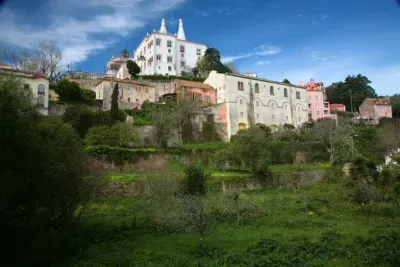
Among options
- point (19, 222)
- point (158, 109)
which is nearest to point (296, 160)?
point (158, 109)

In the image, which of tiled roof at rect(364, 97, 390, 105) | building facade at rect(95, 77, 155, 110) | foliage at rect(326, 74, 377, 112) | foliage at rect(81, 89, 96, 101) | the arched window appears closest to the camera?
the arched window

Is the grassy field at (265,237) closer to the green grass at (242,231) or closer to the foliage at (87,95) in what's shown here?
the green grass at (242,231)

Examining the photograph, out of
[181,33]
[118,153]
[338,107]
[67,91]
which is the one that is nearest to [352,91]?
[338,107]

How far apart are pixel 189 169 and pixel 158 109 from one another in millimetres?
24940

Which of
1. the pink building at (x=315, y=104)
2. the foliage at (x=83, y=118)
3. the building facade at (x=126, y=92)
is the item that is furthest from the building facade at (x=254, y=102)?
the foliage at (x=83, y=118)

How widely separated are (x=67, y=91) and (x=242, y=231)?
119 ft

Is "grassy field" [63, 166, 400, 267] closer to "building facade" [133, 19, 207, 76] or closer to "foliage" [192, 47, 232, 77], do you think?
"foliage" [192, 47, 232, 77]

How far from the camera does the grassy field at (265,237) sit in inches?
582

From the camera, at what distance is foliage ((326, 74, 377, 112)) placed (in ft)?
268

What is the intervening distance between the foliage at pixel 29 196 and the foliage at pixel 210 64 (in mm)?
63556

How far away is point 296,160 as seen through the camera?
4738 cm

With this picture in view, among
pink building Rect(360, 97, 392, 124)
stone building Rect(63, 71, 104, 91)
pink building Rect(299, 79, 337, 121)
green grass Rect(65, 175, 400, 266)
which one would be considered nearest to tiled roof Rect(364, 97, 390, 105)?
pink building Rect(360, 97, 392, 124)

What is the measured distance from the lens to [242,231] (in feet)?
67.3

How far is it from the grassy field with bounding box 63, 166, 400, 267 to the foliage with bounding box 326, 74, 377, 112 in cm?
5949
